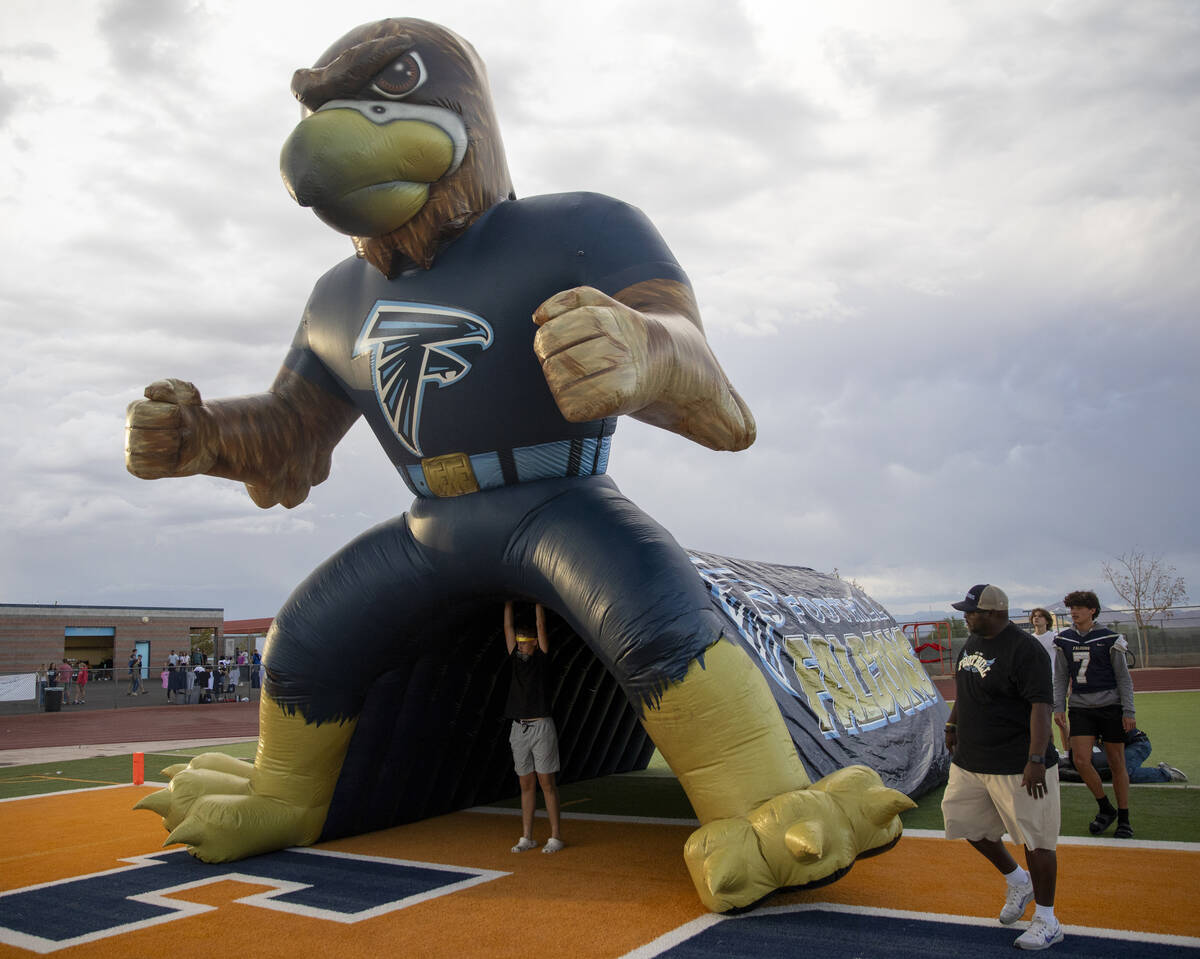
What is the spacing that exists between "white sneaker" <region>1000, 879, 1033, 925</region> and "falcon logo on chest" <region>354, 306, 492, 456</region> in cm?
249

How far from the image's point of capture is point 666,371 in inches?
111

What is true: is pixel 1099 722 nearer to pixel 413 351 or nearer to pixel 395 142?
pixel 413 351

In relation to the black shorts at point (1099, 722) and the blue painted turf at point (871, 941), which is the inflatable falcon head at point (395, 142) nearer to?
the blue painted turf at point (871, 941)

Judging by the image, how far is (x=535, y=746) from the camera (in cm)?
423

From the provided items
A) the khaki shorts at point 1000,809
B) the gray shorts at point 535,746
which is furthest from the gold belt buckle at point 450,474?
the khaki shorts at point 1000,809

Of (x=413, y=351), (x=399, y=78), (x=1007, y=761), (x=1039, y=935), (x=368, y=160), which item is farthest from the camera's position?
(x=413, y=351)

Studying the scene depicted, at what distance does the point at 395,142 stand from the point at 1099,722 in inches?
160

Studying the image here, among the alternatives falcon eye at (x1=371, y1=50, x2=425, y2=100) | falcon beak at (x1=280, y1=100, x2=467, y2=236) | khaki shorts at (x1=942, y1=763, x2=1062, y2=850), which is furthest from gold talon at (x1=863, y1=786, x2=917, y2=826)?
falcon eye at (x1=371, y1=50, x2=425, y2=100)

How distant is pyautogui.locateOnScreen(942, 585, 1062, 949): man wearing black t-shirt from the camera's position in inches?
108

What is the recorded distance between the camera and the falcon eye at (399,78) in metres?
3.29

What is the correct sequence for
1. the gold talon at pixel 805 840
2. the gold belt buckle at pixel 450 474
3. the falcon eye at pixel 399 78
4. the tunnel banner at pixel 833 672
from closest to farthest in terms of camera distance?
1. the gold talon at pixel 805 840
2. the falcon eye at pixel 399 78
3. the gold belt buckle at pixel 450 474
4. the tunnel banner at pixel 833 672

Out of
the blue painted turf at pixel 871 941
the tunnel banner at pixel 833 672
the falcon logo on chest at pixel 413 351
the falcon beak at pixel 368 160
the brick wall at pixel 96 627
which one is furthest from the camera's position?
the brick wall at pixel 96 627

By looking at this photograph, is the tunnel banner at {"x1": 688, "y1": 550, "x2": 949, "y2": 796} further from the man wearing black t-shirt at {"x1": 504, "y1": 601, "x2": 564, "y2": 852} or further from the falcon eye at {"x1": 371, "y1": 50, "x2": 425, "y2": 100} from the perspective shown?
the falcon eye at {"x1": 371, "y1": 50, "x2": 425, "y2": 100}

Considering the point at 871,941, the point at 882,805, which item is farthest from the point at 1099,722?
the point at 871,941
